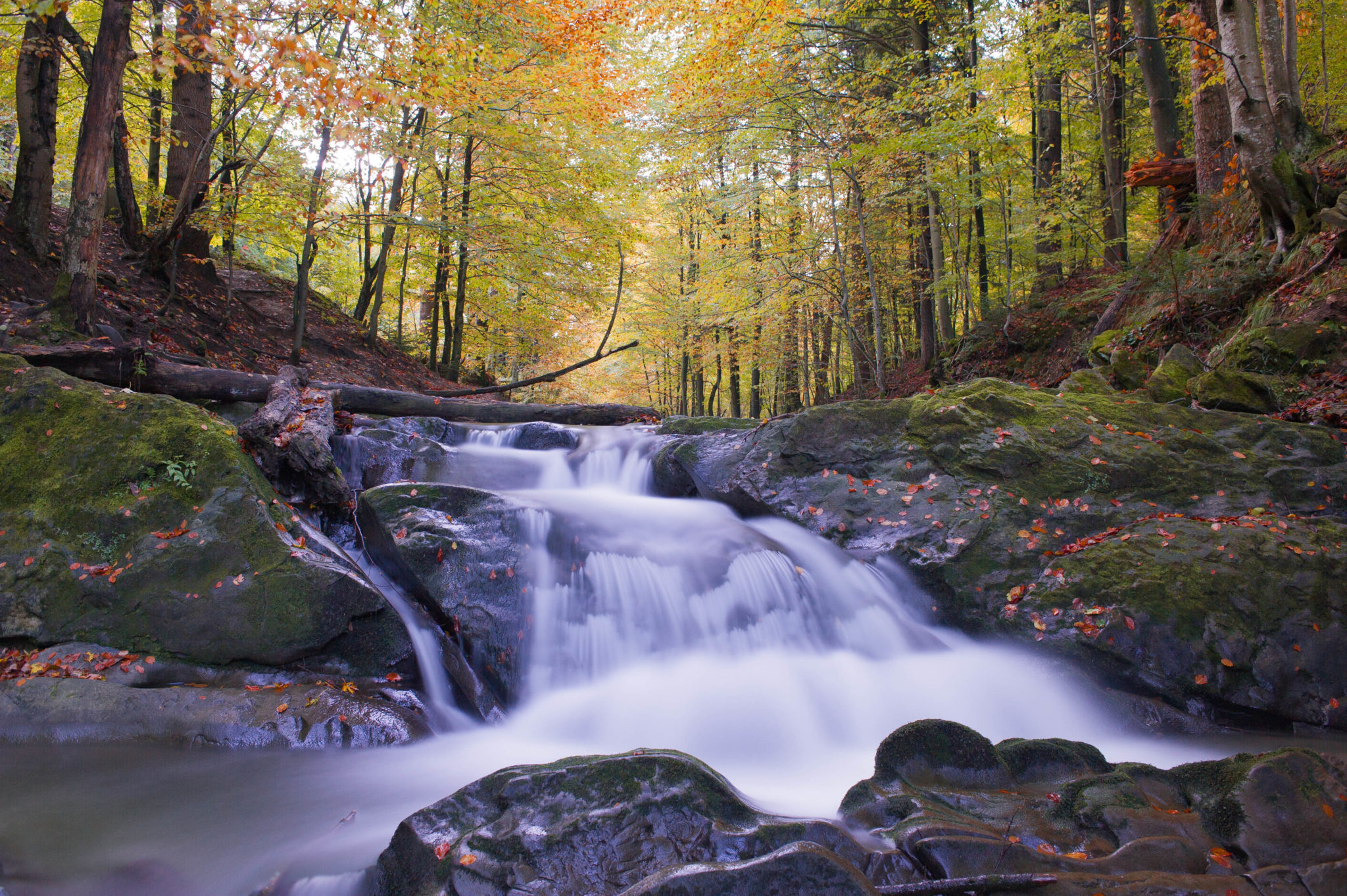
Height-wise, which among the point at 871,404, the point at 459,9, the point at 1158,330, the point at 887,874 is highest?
the point at 459,9

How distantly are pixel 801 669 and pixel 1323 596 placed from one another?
128 inches

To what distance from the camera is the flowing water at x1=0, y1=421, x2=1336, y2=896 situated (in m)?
2.72

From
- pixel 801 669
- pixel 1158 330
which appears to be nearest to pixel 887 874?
pixel 801 669

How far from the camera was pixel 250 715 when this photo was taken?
3531mm

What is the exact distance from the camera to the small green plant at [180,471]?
4.39 m

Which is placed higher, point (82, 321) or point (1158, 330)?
point (1158, 330)

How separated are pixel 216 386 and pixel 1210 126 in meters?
12.6

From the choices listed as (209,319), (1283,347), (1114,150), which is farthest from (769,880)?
(1114,150)

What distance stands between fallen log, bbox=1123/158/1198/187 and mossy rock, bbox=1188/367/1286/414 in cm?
493

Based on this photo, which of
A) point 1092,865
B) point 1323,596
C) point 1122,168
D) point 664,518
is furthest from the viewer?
point 1122,168

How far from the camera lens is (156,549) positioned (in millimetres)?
4078

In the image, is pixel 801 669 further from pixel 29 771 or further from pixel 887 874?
pixel 29 771

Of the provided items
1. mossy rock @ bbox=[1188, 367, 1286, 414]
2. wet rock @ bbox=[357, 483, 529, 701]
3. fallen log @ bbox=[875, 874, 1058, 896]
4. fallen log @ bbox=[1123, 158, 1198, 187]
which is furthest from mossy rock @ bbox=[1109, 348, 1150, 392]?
wet rock @ bbox=[357, 483, 529, 701]

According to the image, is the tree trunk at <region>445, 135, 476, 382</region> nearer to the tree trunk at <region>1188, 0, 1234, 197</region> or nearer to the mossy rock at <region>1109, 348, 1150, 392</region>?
the mossy rock at <region>1109, 348, 1150, 392</region>
